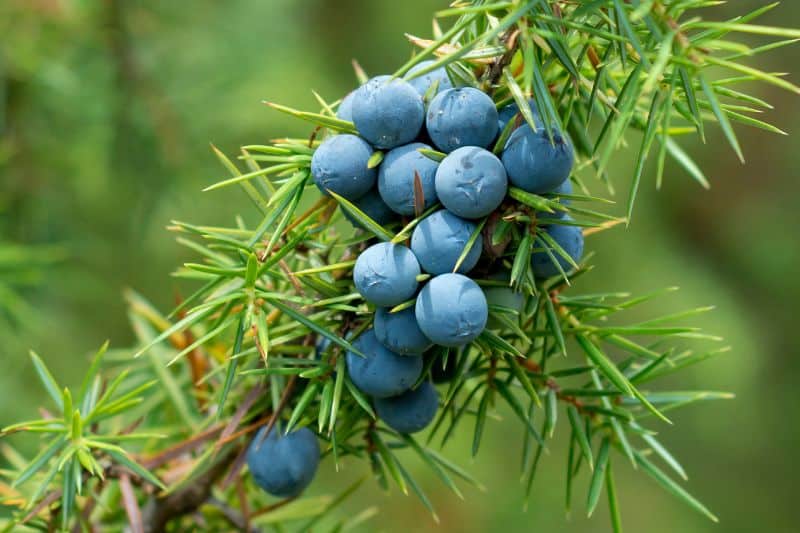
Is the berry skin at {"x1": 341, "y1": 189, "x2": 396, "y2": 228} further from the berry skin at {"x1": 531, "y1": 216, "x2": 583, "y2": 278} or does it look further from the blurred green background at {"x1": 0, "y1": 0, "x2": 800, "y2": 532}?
the blurred green background at {"x1": 0, "y1": 0, "x2": 800, "y2": 532}

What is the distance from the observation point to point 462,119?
0.52 meters

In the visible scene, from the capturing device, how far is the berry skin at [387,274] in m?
0.52

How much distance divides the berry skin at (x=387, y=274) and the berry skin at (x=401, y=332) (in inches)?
0.8

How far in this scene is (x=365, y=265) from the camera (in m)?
0.52

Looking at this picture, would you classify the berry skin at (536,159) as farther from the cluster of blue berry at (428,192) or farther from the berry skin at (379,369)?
the berry skin at (379,369)

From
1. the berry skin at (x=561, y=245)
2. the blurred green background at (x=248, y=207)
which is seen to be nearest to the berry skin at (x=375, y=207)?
the berry skin at (x=561, y=245)

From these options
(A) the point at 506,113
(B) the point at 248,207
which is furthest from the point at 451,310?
(B) the point at 248,207

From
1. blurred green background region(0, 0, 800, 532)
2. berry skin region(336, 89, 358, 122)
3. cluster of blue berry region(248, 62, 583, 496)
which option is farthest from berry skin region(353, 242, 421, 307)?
blurred green background region(0, 0, 800, 532)

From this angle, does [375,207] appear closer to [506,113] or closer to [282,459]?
[506,113]

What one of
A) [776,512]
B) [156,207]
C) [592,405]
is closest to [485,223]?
[592,405]

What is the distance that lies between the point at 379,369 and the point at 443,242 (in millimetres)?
103

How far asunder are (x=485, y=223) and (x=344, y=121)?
4.7 inches

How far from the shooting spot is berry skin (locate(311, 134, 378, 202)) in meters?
0.53

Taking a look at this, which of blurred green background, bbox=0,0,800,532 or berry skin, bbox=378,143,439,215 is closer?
berry skin, bbox=378,143,439,215
